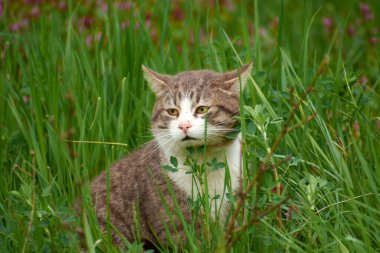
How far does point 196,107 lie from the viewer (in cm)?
355

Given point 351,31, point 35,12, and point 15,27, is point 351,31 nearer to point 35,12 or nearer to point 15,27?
point 35,12

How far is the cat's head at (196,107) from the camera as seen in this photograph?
3.40 meters

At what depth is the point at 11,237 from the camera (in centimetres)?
290

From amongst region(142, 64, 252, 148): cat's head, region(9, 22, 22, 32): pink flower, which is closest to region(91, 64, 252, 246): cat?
region(142, 64, 252, 148): cat's head

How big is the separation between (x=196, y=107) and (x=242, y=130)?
0.68 metres

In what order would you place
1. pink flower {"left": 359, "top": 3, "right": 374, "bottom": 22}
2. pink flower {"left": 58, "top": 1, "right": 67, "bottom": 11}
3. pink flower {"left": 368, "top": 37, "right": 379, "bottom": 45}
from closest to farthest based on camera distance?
pink flower {"left": 368, "top": 37, "right": 379, "bottom": 45}, pink flower {"left": 58, "top": 1, "right": 67, "bottom": 11}, pink flower {"left": 359, "top": 3, "right": 374, "bottom": 22}

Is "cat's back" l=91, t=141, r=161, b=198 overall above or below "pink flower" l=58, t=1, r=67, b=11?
below

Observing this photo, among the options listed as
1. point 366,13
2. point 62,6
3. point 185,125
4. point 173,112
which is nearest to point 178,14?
point 62,6

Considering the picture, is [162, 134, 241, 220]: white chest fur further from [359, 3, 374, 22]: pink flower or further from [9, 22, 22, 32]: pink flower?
[359, 3, 374, 22]: pink flower

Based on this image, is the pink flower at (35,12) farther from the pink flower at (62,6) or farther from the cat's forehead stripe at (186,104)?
the cat's forehead stripe at (186,104)

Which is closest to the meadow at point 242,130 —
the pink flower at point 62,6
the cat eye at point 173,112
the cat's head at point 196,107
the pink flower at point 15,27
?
the pink flower at point 15,27

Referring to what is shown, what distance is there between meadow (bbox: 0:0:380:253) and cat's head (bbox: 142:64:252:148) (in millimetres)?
143

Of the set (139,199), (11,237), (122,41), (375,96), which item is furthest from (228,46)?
(11,237)

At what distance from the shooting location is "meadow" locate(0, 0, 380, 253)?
111 inches
